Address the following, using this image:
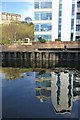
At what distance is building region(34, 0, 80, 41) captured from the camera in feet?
181

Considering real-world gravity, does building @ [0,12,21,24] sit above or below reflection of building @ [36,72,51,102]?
above

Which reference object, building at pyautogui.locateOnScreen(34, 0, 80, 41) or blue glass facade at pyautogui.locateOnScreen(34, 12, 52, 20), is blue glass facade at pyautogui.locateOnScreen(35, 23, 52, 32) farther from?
blue glass facade at pyautogui.locateOnScreen(34, 12, 52, 20)

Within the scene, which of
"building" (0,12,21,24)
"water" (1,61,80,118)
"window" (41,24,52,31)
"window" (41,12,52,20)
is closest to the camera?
"water" (1,61,80,118)

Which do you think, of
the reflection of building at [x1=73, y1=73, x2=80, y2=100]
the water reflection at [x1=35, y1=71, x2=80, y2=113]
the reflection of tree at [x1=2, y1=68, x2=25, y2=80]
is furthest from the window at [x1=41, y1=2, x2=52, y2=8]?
the water reflection at [x1=35, y1=71, x2=80, y2=113]

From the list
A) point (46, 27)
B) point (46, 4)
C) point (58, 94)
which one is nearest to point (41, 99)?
point (58, 94)

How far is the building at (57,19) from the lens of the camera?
5503 cm

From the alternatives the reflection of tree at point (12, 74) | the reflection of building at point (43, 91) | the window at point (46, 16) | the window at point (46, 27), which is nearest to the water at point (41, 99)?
the reflection of building at point (43, 91)

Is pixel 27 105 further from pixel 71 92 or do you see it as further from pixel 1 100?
pixel 71 92

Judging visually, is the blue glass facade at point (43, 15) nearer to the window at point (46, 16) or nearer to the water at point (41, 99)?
the window at point (46, 16)

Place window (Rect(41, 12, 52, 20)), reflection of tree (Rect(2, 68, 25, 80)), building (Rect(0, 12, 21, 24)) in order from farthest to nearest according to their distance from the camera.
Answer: building (Rect(0, 12, 21, 24)) → window (Rect(41, 12, 52, 20)) → reflection of tree (Rect(2, 68, 25, 80))

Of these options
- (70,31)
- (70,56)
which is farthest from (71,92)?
(70,31)

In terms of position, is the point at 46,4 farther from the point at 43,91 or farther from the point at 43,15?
the point at 43,91

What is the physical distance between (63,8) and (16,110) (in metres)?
43.9

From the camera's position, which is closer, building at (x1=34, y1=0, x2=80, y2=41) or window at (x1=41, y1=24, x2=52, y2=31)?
building at (x1=34, y1=0, x2=80, y2=41)
